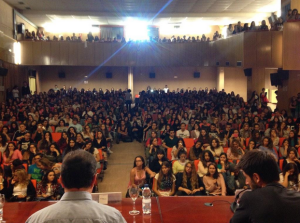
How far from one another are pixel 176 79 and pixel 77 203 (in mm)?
21099

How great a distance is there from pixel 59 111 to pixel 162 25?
44.5 ft

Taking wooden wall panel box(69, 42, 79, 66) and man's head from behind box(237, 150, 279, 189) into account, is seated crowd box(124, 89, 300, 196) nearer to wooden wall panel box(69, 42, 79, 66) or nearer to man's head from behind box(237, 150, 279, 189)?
man's head from behind box(237, 150, 279, 189)

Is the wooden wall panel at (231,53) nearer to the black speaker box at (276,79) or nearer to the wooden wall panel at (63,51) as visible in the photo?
the black speaker box at (276,79)

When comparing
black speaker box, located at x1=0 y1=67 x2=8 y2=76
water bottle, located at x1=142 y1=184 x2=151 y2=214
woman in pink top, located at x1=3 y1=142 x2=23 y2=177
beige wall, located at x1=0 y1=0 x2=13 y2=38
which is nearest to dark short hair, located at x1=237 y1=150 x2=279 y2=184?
water bottle, located at x1=142 y1=184 x2=151 y2=214

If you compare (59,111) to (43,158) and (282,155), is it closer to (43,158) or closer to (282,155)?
(43,158)

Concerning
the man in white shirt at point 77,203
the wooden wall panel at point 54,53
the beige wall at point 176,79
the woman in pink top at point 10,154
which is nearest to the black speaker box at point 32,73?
the wooden wall panel at point 54,53

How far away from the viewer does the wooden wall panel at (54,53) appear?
1833 centimetres

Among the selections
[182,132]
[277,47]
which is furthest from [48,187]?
[277,47]

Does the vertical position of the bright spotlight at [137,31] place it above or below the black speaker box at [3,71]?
above

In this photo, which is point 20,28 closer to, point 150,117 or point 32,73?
point 32,73

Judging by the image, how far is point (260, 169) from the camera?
5.66ft

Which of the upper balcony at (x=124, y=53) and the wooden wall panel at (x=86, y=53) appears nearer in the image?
the upper balcony at (x=124, y=53)

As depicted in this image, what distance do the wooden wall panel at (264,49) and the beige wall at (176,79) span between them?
8.83 meters

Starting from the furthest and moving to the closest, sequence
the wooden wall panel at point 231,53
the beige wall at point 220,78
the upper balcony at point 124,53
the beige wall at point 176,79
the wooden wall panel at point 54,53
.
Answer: the beige wall at point 176,79 → the beige wall at point 220,78 → the wooden wall panel at point 54,53 → the upper balcony at point 124,53 → the wooden wall panel at point 231,53
